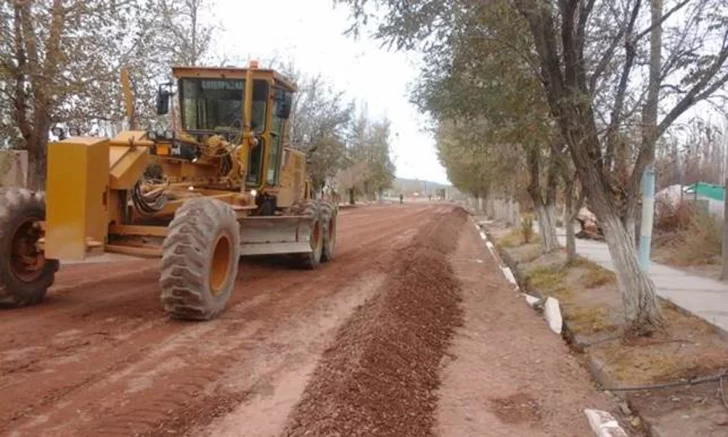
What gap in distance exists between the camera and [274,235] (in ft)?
38.3

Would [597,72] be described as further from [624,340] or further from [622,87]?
[624,340]

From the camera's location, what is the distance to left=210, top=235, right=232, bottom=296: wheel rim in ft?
28.9

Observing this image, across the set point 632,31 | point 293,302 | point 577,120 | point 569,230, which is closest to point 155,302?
point 293,302

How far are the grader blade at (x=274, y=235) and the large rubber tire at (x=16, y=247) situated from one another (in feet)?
9.12

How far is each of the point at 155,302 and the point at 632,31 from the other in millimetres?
6686

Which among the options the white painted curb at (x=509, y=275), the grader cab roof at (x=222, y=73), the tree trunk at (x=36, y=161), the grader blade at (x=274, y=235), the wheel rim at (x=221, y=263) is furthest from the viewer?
the tree trunk at (x=36, y=161)

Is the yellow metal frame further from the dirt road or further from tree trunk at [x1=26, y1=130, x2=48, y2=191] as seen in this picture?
tree trunk at [x1=26, y1=130, x2=48, y2=191]

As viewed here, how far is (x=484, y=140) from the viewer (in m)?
14.6

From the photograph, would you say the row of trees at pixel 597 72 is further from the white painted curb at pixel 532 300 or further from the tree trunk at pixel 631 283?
the white painted curb at pixel 532 300

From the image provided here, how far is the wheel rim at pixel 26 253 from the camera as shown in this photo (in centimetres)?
856

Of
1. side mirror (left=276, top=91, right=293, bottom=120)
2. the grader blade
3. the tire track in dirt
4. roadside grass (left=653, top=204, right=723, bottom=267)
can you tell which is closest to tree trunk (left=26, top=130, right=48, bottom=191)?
the tire track in dirt

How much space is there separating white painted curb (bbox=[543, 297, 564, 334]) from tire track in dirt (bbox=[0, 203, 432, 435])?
10.7ft

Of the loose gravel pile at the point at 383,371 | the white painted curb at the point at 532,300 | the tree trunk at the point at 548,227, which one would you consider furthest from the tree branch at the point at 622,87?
the tree trunk at the point at 548,227

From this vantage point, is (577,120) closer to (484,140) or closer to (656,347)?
(656,347)
